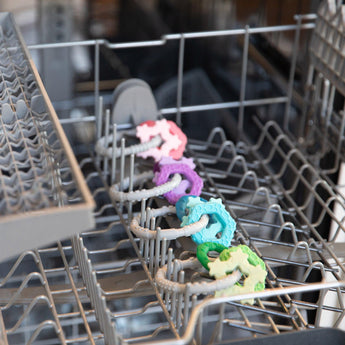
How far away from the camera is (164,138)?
118 cm

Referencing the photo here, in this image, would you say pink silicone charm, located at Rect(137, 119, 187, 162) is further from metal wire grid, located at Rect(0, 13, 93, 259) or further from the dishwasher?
metal wire grid, located at Rect(0, 13, 93, 259)

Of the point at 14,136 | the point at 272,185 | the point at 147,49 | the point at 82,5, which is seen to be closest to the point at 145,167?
the point at 272,185

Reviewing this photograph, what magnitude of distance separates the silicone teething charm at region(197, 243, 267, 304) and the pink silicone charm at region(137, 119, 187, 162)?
Result: 297 mm

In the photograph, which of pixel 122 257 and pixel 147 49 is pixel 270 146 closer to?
pixel 122 257

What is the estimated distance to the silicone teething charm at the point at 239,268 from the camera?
34.8 inches

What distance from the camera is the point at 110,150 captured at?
3.81 feet

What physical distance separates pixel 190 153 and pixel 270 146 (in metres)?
Result: 0.29

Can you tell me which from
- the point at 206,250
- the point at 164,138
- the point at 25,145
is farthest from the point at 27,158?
the point at 164,138

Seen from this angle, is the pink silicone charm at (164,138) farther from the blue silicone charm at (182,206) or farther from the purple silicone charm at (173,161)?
the blue silicone charm at (182,206)

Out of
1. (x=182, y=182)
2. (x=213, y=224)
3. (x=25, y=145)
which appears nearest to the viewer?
(x=25, y=145)

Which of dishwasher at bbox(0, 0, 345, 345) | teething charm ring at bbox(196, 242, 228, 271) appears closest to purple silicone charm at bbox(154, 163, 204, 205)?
dishwasher at bbox(0, 0, 345, 345)

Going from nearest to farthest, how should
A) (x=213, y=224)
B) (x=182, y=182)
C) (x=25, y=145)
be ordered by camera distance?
1. (x=25, y=145)
2. (x=213, y=224)
3. (x=182, y=182)

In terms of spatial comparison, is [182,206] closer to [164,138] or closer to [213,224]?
[213,224]

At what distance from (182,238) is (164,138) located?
22 centimetres
